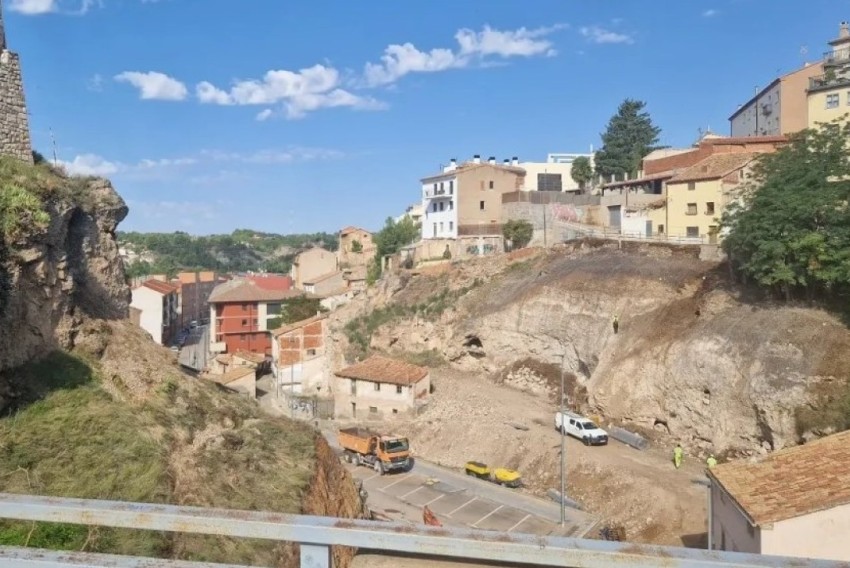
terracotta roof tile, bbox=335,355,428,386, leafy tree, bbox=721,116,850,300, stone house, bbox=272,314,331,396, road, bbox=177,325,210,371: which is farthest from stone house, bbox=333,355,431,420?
road, bbox=177,325,210,371

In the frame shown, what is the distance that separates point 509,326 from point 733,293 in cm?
1440

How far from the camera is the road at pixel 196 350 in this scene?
6156cm

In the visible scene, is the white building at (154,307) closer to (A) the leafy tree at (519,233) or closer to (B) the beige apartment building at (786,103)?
(A) the leafy tree at (519,233)

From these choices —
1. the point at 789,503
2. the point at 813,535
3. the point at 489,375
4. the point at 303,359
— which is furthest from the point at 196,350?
the point at 813,535

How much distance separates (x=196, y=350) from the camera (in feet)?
229

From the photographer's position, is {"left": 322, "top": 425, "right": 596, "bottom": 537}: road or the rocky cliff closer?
{"left": 322, "top": 425, "right": 596, "bottom": 537}: road

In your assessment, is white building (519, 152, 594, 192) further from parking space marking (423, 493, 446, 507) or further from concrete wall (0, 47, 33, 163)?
concrete wall (0, 47, 33, 163)

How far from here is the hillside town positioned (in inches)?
341

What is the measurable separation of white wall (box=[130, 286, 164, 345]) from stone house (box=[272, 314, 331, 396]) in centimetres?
2191

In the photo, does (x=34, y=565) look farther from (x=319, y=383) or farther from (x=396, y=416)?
(x=319, y=383)

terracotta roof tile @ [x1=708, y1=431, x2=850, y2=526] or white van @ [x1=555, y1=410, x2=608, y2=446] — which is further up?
terracotta roof tile @ [x1=708, y1=431, x2=850, y2=526]

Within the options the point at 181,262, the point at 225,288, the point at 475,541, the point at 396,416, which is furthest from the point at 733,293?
the point at 181,262

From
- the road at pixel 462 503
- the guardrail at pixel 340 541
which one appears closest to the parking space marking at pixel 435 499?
the road at pixel 462 503

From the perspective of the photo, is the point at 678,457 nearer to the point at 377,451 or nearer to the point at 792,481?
the point at 792,481
